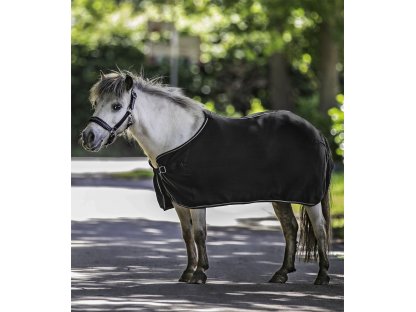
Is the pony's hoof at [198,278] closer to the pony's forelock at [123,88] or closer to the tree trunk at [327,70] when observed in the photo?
the pony's forelock at [123,88]

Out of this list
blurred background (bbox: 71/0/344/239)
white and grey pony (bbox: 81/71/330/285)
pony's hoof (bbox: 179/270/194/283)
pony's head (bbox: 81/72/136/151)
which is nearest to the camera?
pony's head (bbox: 81/72/136/151)

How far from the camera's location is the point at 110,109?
8406 mm

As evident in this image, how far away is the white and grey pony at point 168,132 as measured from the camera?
841 cm

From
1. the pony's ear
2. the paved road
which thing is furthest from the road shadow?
the pony's ear

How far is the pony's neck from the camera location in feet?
28.3

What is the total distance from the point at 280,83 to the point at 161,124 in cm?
1599

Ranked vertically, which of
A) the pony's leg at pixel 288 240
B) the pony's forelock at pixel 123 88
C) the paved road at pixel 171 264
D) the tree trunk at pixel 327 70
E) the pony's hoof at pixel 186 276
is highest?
the pony's forelock at pixel 123 88

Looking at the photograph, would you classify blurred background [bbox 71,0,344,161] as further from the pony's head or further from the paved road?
the pony's head

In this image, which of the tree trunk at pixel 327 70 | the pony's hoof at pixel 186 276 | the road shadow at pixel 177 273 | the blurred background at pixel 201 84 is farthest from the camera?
the tree trunk at pixel 327 70

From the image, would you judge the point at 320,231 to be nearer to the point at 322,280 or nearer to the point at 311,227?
the point at 311,227

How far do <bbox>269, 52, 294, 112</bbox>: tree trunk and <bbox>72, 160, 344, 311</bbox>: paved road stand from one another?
29.9 feet

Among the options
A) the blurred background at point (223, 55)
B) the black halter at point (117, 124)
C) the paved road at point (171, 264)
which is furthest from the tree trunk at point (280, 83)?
the black halter at point (117, 124)

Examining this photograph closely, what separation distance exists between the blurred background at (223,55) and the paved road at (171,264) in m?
8.07
